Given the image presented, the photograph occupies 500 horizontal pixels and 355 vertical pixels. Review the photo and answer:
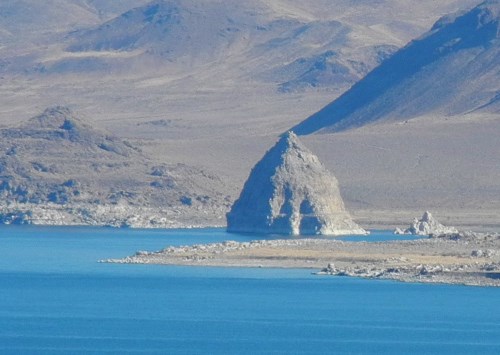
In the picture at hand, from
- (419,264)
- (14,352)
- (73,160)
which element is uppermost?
(73,160)

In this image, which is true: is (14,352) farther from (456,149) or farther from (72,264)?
(456,149)

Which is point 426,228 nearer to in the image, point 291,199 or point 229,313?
point 291,199

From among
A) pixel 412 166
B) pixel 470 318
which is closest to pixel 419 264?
pixel 470 318

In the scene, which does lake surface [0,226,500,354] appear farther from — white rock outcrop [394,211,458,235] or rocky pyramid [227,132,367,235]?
white rock outcrop [394,211,458,235]

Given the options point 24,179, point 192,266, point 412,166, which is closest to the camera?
point 192,266

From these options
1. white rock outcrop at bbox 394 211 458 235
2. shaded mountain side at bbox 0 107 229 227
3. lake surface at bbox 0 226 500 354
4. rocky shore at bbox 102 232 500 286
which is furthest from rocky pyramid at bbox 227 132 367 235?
lake surface at bbox 0 226 500 354

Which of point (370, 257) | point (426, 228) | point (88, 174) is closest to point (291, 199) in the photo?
point (426, 228)
